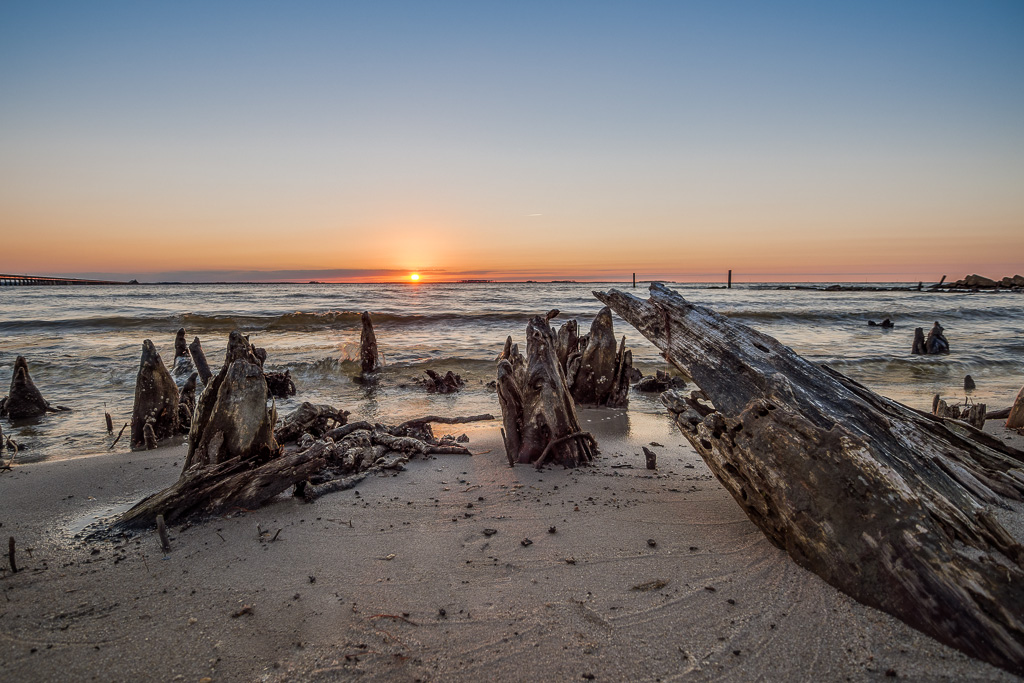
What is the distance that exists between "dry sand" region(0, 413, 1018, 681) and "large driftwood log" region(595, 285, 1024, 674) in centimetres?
16

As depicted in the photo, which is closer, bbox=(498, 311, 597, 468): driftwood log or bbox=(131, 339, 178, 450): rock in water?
bbox=(498, 311, 597, 468): driftwood log

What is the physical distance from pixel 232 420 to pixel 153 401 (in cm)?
379

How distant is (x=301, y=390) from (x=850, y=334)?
25241mm

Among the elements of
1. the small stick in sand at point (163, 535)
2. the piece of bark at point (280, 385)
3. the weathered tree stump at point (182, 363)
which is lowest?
the piece of bark at point (280, 385)

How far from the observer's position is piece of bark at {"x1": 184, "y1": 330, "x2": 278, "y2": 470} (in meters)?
4.78

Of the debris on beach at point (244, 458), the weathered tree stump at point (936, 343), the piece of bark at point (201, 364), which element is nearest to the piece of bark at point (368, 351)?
the piece of bark at point (201, 364)

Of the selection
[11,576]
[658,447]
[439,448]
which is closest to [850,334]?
[658,447]

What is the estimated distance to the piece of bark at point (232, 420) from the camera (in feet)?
15.7

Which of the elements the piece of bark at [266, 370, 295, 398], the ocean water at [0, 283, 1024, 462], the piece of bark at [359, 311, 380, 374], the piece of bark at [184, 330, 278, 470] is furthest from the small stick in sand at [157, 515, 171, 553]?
the piece of bark at [359, 311, 380, 374]

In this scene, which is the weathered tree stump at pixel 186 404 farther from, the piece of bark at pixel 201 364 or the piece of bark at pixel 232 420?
the piece of bark at pixel 232 420

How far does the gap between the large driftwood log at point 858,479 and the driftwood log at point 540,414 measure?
5.70 feet

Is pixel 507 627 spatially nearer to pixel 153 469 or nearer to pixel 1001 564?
pixel 1001 564

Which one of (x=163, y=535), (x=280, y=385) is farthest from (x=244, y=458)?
(x=280, y=385)

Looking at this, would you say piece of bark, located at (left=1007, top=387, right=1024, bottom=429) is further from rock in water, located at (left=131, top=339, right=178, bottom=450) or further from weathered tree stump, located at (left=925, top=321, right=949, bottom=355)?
weathered tree stump, located at (left=925, top=321, right=949, bottom=355)
